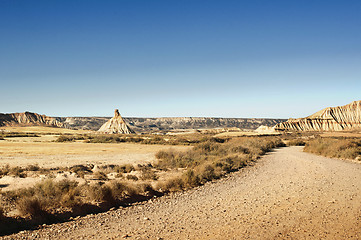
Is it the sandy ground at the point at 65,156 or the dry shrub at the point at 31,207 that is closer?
the dry shrub at the point at 31,207

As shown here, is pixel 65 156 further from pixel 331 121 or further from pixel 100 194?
pixel 331 121

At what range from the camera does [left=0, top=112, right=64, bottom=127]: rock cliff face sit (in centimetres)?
14775

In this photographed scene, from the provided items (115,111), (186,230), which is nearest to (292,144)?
(186,230)

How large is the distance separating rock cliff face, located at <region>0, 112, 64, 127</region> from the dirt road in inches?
6165

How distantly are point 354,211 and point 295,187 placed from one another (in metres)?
3.88

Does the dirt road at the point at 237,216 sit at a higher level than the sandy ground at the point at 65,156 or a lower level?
higher

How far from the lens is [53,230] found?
746 cm

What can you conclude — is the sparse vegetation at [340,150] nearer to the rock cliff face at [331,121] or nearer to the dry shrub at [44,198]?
the dry shrub at [44,198]

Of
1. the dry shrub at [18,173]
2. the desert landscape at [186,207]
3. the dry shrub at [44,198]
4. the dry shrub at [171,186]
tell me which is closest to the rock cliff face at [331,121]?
the desert landscape at [186,207]

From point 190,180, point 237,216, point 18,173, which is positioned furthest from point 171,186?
point 18,173

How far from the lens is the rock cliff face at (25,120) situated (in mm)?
147750

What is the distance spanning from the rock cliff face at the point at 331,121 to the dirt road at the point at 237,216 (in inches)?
3682

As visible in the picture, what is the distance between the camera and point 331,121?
358 feet

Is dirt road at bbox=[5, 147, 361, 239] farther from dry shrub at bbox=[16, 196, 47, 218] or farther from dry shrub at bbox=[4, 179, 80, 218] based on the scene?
dry shrub at bbox=[4, 179, 80, 218]
